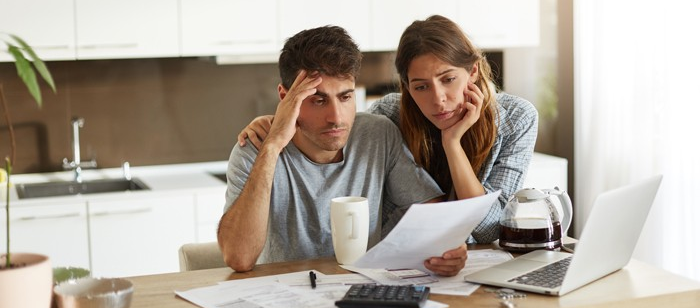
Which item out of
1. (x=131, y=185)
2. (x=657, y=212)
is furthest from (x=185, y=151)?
(x=657, y=212)

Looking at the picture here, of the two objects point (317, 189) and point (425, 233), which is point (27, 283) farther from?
point (317, 189)

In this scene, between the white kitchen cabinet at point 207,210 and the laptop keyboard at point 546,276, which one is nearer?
the laptop keyboard at point 546,276

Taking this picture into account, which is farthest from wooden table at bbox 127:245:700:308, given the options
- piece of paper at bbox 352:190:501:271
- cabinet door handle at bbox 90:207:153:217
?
cabinet door handle at bbox 90:207:153:217

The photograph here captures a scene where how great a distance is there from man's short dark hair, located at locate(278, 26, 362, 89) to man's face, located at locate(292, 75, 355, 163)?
28 mm

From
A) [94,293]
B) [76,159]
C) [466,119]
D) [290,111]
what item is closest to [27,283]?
[94,293]

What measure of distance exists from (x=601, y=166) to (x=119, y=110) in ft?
7.63

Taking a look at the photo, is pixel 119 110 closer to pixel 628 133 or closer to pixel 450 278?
pixel 628 133

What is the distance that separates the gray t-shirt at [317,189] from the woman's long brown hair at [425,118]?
97 millimetres

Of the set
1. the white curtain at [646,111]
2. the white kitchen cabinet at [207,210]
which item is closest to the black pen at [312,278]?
the white kitchen cabinet at [207,210]

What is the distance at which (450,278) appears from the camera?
6.34 ft

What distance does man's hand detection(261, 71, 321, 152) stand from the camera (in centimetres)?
218

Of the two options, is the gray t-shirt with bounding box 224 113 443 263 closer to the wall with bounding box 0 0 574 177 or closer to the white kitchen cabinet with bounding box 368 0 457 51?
the white kitchen cabinet with bounding box 368 0 457 51

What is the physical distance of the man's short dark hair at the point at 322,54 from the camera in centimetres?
223

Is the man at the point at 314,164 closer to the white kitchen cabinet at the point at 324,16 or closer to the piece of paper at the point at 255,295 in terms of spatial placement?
the piece of paper at the point at 255,295
